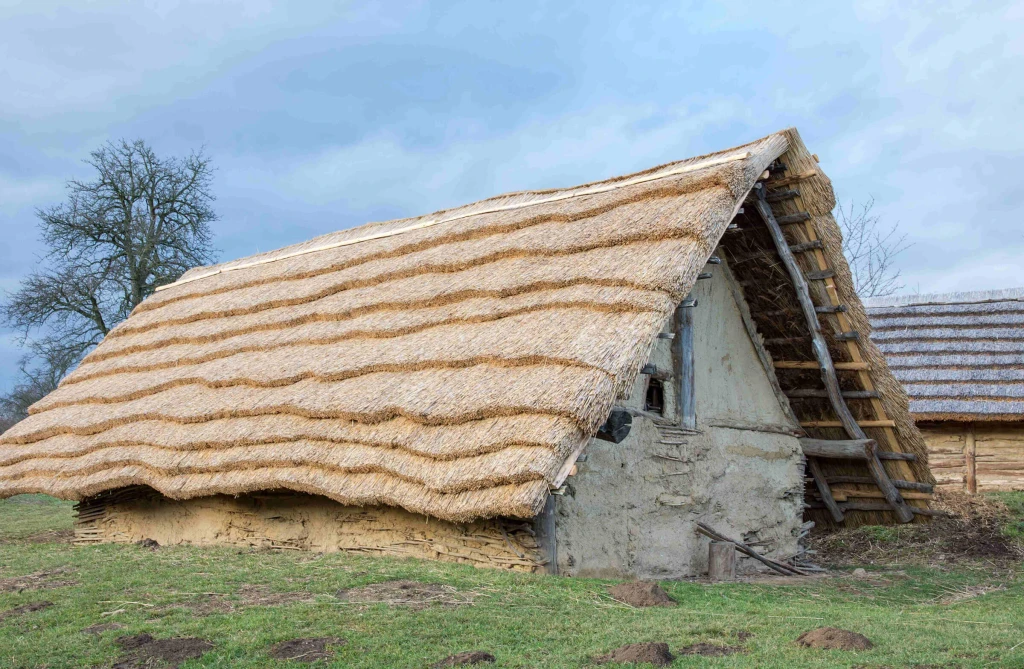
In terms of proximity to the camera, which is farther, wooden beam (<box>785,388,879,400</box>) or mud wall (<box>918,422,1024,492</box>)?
mud wall (<box>918,422,1024,492</box>)

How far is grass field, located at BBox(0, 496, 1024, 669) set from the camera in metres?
5.30

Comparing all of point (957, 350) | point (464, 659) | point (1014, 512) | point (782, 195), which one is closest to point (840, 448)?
point (782, 195)

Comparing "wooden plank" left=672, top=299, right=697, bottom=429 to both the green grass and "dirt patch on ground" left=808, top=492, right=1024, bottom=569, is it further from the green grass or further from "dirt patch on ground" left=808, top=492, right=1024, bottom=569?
the green grass

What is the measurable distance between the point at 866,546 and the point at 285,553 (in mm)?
7999

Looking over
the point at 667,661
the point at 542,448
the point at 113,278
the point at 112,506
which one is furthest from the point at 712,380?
the point at 113,278

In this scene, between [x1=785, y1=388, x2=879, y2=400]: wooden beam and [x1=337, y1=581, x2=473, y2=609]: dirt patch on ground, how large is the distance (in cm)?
648

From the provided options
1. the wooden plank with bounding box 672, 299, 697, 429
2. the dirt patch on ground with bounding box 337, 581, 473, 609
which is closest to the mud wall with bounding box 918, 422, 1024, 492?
the wooden plank with bounding box 672, 299, 697, 429

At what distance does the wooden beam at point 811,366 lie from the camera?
10766mm

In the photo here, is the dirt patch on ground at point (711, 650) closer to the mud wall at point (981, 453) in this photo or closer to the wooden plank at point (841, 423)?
the wooden plank at point (841, 423)

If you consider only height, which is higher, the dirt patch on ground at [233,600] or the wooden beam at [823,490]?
the wooden beam at [823,490]

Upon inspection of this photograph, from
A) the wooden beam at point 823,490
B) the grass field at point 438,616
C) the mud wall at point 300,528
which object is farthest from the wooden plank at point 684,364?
the wooden beam at point 823,490

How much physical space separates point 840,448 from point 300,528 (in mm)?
6688

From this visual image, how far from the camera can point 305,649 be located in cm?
537

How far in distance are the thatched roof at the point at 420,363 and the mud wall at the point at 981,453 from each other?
770cm
